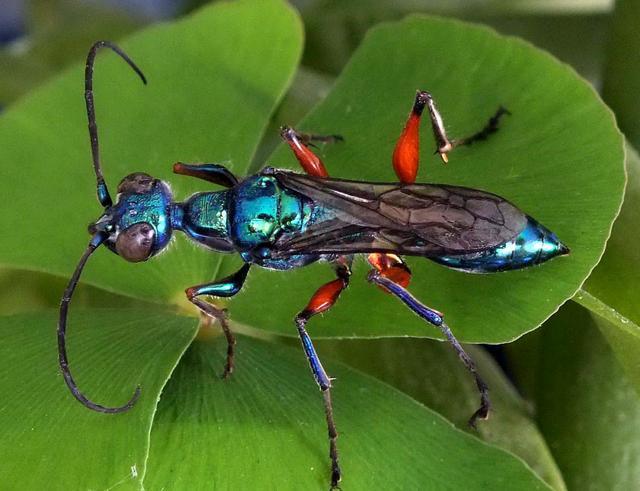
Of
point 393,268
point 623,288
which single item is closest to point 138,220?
point 393,268

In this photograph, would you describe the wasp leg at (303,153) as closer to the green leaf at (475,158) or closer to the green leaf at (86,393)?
the green leaf at (475,158)

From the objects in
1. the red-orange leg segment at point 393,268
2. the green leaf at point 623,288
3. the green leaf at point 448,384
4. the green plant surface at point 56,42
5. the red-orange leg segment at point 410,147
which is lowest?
the green leaf at point 448,384

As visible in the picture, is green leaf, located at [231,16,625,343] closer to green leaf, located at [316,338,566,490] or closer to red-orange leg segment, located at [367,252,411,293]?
red-orange leg segment, located at [367,252,411,293]

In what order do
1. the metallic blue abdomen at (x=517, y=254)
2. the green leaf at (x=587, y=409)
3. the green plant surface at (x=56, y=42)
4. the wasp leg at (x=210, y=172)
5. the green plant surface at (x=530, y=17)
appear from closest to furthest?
1. the metallic blue abdomen at (x=517, y=254)
2. the green leaf at (x=587, y=409)
3. the wasp leg at (x=210, y=172)
4. the green plant surface at (x=530, y=17)
5. the green plant surface at (x=56, y=42)

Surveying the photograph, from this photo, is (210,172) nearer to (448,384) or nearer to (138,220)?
(138,220)

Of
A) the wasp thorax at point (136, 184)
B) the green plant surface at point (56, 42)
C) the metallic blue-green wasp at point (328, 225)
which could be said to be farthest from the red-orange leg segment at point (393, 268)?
the green plant surface at point (56, 42)

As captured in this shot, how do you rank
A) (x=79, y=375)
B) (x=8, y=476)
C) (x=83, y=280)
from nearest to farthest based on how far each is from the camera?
(x=8, y=476) < (x=79, y=375) < (x=83, y=280)

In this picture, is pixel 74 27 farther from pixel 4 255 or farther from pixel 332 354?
pixel 332 354

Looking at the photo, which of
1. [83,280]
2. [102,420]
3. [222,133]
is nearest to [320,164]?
[222,133]
